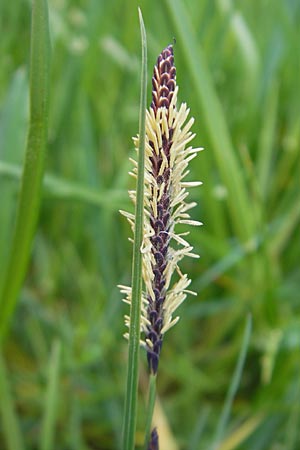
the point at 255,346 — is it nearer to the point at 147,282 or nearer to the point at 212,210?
the point at 212,210

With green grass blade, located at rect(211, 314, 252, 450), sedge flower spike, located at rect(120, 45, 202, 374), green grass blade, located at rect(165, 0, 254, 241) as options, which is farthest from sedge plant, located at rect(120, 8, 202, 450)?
green grass blade, located at rect(165, 0, 254, 241)

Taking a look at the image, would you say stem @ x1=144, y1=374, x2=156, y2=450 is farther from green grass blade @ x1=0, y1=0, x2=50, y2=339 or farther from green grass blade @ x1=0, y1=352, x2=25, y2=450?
green grass blade @ x1=0, y1=352, x2=25, y2=450

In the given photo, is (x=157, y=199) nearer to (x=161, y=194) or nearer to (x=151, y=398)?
(x=161, y=194)

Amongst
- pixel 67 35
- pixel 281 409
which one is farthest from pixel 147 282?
pixel 67 35

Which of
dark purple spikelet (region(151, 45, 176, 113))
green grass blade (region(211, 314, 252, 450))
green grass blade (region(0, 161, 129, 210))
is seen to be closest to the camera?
dark purple spikelet (region(151, 45, 176, 113))

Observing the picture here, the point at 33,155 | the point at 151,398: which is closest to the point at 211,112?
the point at 33,155

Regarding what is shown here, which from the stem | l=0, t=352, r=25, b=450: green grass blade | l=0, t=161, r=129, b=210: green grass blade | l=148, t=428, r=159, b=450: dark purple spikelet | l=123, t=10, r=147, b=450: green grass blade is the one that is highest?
l=0, t=161, r=129, b=210: green grass blade
